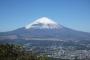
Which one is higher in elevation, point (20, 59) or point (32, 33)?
point (32, 33)

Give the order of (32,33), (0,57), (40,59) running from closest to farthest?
1. (40,59)
2. (0,57)
3. (32,33)

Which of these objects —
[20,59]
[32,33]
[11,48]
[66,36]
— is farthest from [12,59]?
[32,33]

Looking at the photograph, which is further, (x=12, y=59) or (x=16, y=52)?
(x=16, y=52)

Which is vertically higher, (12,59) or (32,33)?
(32,33)

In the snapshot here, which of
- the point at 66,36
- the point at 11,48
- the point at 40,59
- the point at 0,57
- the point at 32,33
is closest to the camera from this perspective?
the point at 40,59

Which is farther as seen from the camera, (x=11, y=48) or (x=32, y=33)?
(x=32, y=33)

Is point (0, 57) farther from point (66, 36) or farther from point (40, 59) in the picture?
point (66, 36)

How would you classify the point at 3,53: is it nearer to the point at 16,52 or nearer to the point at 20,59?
the point at 16,52

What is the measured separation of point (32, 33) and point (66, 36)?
28.6 metres

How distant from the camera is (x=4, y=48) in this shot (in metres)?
24.2

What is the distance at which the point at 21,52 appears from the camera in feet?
76.7

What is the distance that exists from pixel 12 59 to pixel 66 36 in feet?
533

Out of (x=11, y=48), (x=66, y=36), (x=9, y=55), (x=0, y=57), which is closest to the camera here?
(x=0, y=57)

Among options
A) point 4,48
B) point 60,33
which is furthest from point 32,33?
point 4,48
